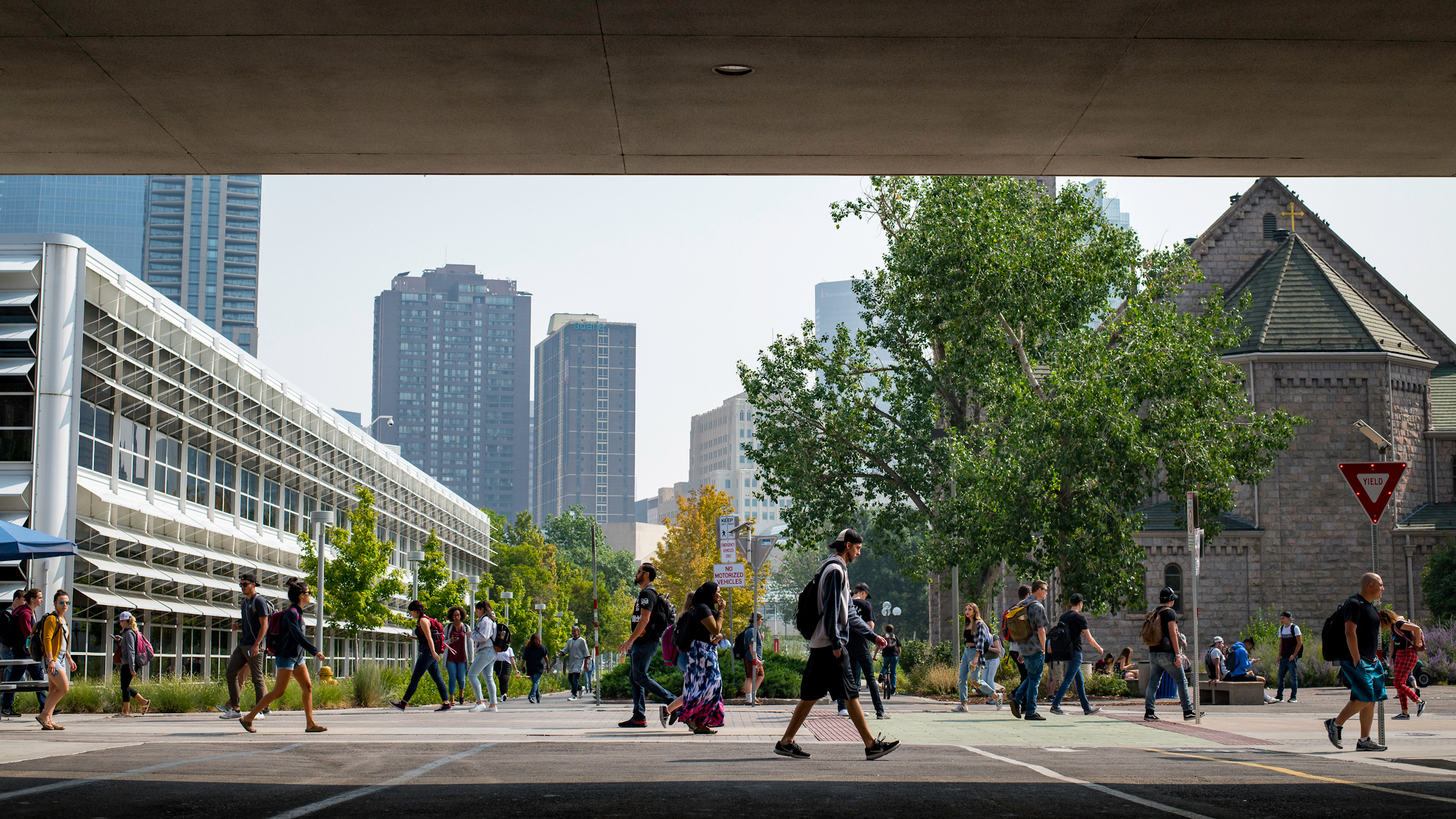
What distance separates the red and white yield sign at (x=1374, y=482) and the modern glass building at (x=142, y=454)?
2450 centimetres

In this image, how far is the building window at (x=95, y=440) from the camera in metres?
30.2

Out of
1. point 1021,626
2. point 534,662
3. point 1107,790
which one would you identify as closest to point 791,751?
point 1107,790

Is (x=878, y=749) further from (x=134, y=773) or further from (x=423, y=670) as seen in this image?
(x=423, y=670)

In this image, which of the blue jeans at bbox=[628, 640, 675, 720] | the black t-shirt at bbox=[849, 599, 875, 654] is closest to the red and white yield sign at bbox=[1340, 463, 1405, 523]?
the black t-shirt at bbox=[849, 599, 875, 654]

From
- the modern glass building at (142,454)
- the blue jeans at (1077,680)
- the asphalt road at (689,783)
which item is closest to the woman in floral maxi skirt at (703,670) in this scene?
the asphalt road at (689,783)

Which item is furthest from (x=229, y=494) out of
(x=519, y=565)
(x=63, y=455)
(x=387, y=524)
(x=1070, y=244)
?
(x=519, y=565)

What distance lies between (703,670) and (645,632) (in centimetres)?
89

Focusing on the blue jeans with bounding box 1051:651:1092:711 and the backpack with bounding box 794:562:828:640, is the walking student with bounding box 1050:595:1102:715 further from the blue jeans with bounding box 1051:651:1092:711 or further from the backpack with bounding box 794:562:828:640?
the backpack with bounding box 794:562:828:640

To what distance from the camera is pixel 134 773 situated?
959 cm

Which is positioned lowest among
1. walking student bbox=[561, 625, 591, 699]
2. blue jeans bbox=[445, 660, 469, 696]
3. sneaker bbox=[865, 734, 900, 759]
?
walking student bbox=[561, 625, 591, 699]

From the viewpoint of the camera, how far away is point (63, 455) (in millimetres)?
28922

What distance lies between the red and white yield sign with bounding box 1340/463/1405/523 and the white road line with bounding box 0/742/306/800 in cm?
1081

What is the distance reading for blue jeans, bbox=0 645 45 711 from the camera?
19.1 m

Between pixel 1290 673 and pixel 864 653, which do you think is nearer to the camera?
pixel 864 653
